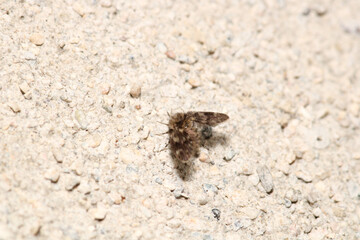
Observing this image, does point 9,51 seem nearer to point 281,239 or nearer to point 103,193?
point 103,193

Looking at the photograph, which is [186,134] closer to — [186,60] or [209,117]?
[209,117]

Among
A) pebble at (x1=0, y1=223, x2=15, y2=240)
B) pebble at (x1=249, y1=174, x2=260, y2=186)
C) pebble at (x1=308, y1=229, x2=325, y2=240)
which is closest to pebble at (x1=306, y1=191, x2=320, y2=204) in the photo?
pebble at (x1=308, y1=229, x2=325, y2=240)

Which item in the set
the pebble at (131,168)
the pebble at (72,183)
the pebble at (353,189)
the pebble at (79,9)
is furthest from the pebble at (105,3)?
the pebble at (353,189)

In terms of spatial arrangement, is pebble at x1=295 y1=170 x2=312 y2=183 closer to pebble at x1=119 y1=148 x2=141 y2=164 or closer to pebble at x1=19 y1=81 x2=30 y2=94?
pebble at x1=119 y1=148 x2=141 y2=164

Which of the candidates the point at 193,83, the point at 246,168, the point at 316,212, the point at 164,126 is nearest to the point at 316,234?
the point at 316,212

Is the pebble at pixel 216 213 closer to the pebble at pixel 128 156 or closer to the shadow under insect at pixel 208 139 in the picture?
the shadow under insect at pixel 208 139
